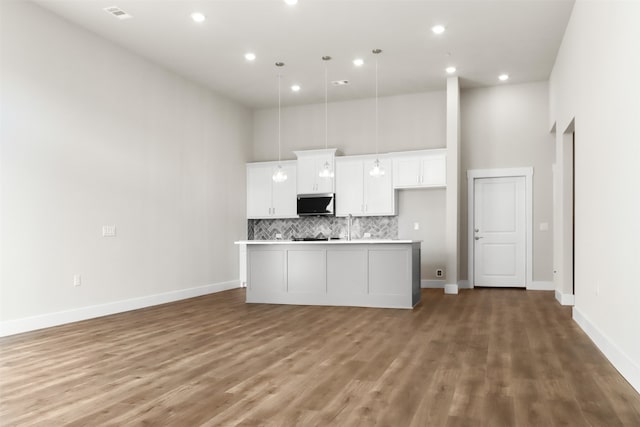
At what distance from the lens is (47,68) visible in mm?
5684

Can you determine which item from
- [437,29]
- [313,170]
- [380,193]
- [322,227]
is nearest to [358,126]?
[313,170]

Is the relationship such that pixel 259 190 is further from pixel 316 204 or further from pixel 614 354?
pixel 614 354

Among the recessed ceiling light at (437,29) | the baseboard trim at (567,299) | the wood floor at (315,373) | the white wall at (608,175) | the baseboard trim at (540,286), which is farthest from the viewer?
the baseboard trim at (540,286)

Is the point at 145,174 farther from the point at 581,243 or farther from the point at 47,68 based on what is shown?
the point at 581,243

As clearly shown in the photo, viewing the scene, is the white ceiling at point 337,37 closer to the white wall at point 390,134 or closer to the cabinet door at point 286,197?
the white wall at point 390,134

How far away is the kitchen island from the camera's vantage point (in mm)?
6566

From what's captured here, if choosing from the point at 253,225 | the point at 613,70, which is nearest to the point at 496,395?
the point at 613,70

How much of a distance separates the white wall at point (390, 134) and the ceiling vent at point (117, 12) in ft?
15.3

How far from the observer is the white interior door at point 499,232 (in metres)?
Answer: 8.78

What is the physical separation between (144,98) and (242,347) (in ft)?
14.7

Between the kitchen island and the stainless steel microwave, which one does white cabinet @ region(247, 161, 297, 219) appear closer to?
the stainless steel microwave

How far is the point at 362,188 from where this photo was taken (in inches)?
364

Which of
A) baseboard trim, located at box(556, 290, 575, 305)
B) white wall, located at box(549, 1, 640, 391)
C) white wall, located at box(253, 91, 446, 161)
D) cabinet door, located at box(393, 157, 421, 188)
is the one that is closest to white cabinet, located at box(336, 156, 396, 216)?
cabinet door, located at box(393, 157, 421, 188)

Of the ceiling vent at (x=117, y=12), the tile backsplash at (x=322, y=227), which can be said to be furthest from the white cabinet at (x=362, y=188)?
the ceiling vent at (x=117, y=12)
